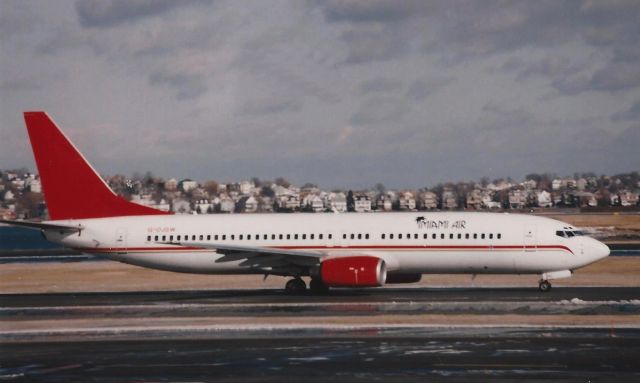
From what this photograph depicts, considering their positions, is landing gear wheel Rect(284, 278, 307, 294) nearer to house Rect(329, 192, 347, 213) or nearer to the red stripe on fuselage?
the red stripe on fuselage

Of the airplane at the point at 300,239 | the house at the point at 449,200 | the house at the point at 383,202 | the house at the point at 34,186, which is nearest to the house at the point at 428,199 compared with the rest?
the house at the point at 449,200

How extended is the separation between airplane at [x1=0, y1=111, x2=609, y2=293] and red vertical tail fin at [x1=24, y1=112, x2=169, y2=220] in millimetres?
51

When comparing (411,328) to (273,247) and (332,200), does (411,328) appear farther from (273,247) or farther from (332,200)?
(332,200)

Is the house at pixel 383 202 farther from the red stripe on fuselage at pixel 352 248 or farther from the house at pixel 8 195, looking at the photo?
the red stripe on fuselage at pixel 352 248

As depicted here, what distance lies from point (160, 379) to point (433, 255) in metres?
21.7

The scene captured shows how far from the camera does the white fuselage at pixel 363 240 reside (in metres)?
39.5

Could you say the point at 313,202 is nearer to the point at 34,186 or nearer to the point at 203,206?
the point at 203,206

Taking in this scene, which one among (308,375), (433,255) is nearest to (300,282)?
(433,255)

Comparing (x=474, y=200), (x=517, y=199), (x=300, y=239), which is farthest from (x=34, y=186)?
(x=300, y=239)

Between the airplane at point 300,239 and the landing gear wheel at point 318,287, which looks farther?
the landing gear wheel at point 318,287

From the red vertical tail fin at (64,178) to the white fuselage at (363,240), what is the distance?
0.77 m

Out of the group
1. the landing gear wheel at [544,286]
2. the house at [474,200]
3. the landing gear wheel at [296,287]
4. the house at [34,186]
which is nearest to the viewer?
the landing gear wheel at [544,286]

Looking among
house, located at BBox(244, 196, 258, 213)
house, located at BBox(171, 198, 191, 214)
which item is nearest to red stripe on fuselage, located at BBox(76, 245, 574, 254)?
house, located at BBox(171, 198, 191, 214)

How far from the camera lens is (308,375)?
809 inches
